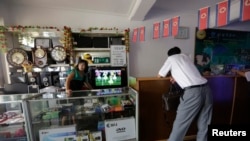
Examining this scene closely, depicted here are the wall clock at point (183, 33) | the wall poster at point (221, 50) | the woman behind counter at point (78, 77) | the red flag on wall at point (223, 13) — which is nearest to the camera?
the red flag on wall at point (223, 13)

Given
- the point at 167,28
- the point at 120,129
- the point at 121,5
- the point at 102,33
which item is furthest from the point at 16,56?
the point at 167,28

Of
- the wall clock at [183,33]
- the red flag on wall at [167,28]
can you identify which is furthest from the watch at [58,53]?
the wall clock at [183,33]

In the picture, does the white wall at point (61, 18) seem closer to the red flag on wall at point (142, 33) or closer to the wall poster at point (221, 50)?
the red flag on wall at point (142, 33)

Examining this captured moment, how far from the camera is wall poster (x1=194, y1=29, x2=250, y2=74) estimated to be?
3.40m

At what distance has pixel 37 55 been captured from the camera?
8.02 ft

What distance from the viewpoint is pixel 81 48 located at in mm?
2533

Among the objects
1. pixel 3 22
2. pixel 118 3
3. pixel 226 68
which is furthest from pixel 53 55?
pixel 226 68

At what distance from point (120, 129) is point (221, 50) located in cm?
335

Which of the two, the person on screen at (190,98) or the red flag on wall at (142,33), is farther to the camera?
the red flag on wall at (142,33)

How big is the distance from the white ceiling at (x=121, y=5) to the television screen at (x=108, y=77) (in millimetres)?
1145

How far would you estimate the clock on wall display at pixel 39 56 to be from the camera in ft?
8.02

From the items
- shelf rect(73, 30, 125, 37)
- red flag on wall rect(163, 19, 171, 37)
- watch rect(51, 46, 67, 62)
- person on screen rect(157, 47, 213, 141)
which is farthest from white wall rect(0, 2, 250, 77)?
person on screen rect(157, 47, 213, 141)

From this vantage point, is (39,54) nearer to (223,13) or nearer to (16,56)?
(16,56)

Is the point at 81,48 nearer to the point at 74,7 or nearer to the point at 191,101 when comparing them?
the point at 74,7
